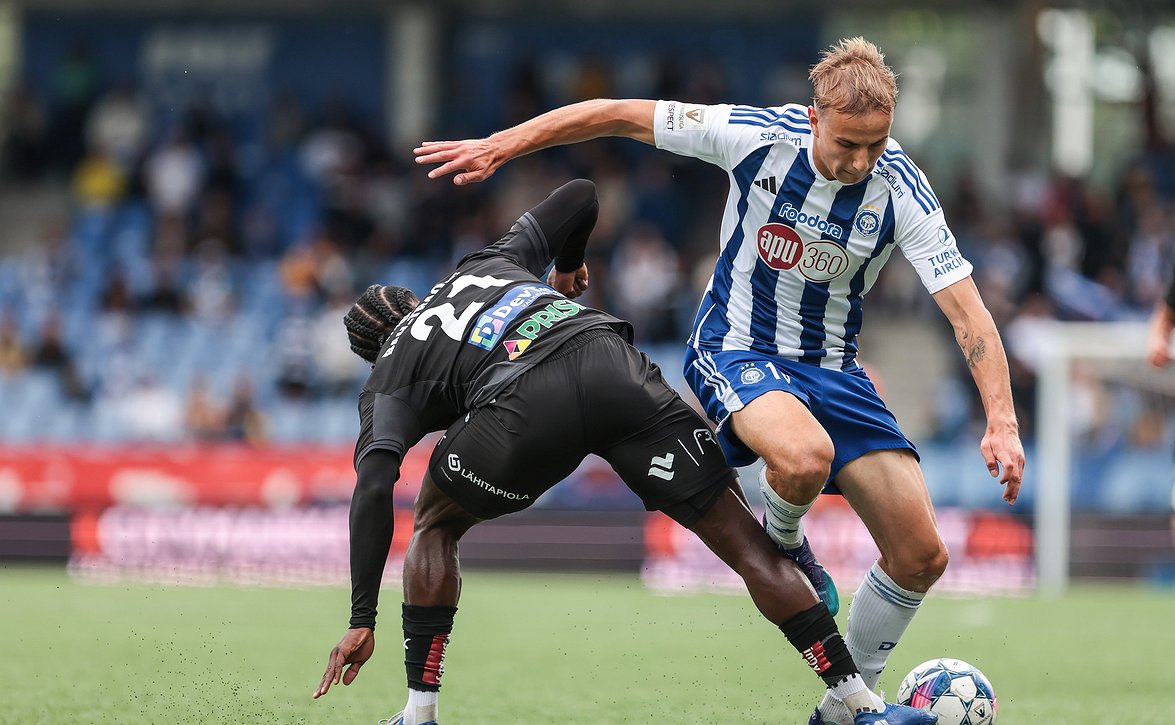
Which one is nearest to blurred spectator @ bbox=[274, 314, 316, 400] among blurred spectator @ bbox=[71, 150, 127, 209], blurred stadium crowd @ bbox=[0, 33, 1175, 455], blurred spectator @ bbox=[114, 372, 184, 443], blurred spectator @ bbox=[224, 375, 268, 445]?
blurred stadium crowd @ bbox=[0, 33, 1175, 455]

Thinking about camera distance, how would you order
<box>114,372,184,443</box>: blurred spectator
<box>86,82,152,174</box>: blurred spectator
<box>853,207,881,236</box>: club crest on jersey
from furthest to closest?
1. <box>86,82,152,174</box>: blurred spectator
2. <box>114,372,184,443</box>: blurred spectator
3. <box>853,207,881,236</box>: club crest on jersey

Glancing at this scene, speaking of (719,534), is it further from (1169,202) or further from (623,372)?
(1169,202)

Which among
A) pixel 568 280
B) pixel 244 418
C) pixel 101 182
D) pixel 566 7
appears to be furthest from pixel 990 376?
pixel 566 7

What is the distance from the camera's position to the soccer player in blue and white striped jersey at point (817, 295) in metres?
5.21

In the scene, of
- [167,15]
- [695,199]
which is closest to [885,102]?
[695,199]

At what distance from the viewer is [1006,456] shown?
191 inches

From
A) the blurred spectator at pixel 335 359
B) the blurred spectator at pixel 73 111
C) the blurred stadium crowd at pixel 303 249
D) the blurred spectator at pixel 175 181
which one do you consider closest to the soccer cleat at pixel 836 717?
the blurred stadium crowd at pixel 303 249

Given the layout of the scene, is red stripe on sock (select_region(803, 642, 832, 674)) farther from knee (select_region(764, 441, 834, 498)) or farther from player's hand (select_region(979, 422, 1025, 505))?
player's hand (select_region(979, 422, 1025, 505))

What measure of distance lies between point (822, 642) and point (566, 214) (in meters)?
1.85

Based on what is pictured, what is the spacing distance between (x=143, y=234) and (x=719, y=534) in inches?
604

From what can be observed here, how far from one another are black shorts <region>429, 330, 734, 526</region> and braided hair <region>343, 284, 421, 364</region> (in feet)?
1.93

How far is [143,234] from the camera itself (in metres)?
19.3

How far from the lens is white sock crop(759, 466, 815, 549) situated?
5340 millimetres

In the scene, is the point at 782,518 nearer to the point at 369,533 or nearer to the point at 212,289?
the point at 369,533
